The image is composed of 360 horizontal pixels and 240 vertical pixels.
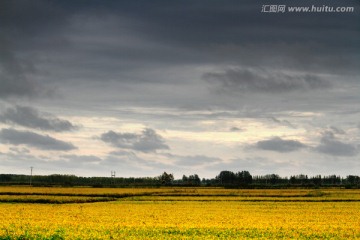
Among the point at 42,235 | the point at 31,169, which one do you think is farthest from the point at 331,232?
the point at 31,169

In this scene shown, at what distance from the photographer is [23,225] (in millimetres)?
38562

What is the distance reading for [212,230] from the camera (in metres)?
35.1

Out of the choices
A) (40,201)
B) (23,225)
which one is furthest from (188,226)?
(40,201)

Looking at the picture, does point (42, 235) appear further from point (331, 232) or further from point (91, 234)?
point (331, 232)

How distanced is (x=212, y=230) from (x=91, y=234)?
835 cm

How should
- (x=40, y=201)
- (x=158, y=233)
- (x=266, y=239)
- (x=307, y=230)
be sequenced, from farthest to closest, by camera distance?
1. (x=40, y=201)
2. (x=307, y=230)
3. (x=158, y=233)
4. (x=266, y=239)

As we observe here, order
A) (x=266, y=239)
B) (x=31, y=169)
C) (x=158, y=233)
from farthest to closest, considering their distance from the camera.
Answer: (x=31, y=169), (x=158, y=233), (x=266, y=239)

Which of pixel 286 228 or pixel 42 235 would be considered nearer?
pixel 42 235

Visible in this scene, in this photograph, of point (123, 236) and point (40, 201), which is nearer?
point (123, 236)

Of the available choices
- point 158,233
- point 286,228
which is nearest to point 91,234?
point 158,233

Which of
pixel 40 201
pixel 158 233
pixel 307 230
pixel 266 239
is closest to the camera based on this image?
pixel 266 239

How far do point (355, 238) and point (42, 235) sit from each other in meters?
19.5

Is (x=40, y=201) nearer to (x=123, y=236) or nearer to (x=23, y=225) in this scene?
(x=23, y=225)

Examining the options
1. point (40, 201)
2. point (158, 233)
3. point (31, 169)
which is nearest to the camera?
point (158, 233)
